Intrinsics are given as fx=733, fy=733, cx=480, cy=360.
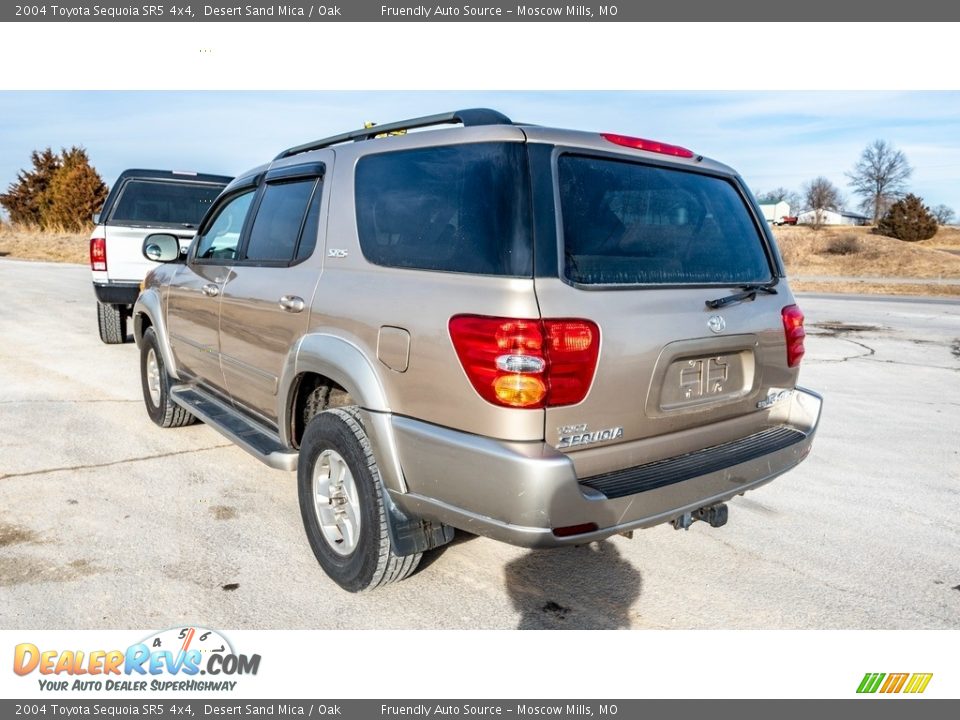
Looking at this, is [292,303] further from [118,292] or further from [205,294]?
[118,292]

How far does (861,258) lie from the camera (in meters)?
39.2

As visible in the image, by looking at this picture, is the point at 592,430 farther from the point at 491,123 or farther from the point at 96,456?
the point at 96,456

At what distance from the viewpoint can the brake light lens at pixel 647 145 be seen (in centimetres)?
307

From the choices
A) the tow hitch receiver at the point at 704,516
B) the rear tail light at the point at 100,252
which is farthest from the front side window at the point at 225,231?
the rear tail light at the point at 100,252

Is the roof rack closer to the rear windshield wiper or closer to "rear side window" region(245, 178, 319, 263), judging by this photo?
"rear side window" region(245, 178, 319, 263)

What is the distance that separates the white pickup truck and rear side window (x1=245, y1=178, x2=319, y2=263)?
15.8 ft

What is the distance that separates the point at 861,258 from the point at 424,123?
1638 inches

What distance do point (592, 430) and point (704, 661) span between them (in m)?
1.08

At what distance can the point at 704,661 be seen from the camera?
9.59 feet

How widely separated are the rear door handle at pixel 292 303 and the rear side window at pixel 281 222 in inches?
10.2

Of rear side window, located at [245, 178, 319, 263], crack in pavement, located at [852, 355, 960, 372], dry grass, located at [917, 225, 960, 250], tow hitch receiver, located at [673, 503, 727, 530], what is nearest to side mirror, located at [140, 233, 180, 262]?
rear side window, located at [245, 178, 319, 263]

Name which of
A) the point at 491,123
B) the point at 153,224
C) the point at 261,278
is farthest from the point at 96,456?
the point at 153,224

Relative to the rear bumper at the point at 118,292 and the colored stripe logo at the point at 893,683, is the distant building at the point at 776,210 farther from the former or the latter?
the colored stripe logo at the point at 893,683

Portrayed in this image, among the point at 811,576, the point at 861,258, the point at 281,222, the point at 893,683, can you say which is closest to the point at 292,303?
the point at 281,222
